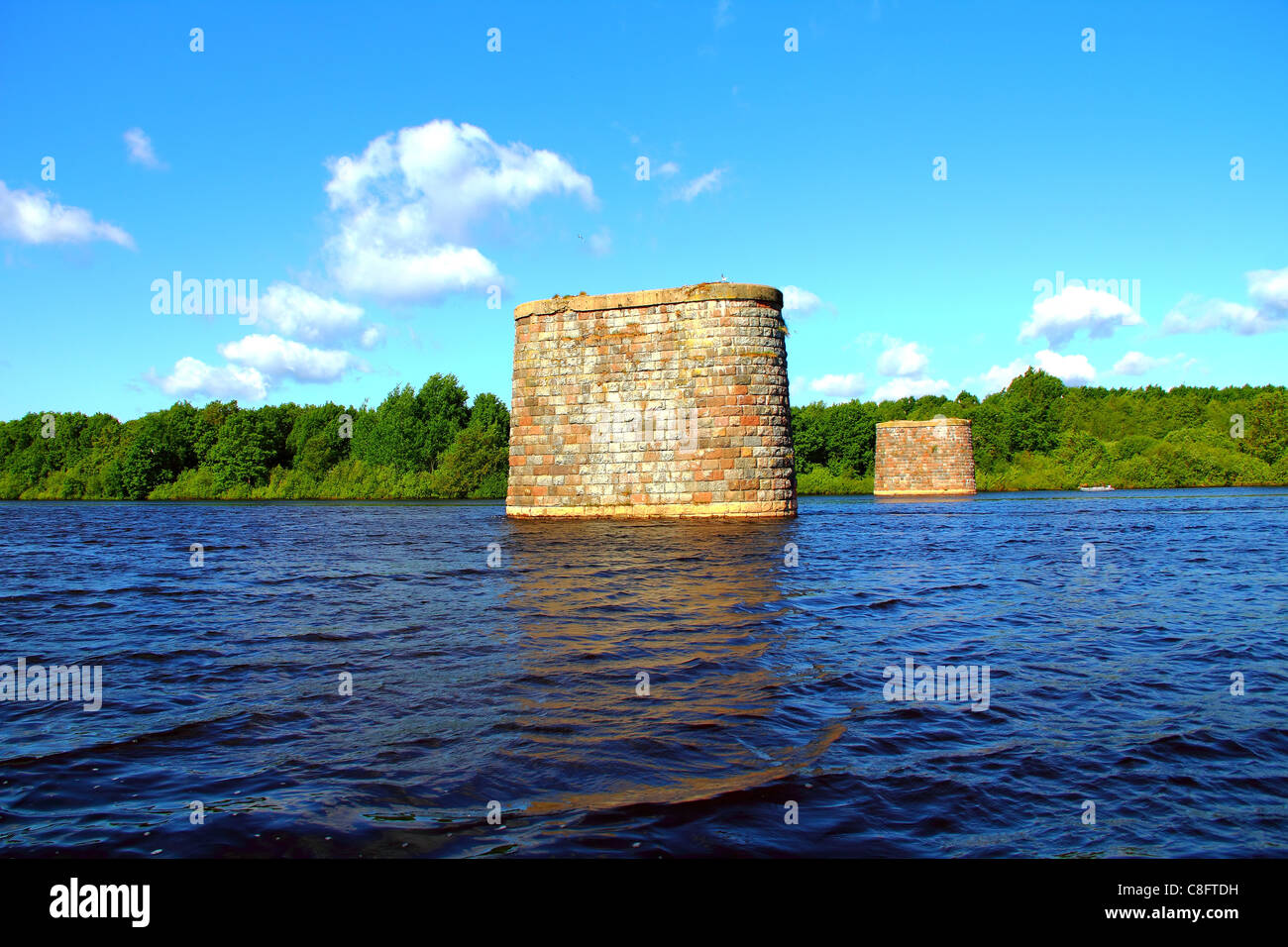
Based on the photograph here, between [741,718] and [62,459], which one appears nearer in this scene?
[741,718]

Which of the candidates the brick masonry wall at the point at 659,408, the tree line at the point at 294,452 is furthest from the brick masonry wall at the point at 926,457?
the brick masonry wall at the point at 659,408

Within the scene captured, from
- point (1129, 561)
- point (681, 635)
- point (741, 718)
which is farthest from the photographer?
point (1129, 561)

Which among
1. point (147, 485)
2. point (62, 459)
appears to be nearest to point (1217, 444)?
point (147, 485)

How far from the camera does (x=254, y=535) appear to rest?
24.4 meters

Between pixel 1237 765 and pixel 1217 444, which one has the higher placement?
pixel 1217 444

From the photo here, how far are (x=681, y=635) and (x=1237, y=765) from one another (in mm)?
4669

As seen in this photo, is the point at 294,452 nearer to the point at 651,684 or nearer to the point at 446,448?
the point at 446,448

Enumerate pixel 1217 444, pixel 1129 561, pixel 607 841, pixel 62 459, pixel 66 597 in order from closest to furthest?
pixel 607 841, pixel 66 597, pixel 1129 561, pixel 1217 444, pixel 62 459

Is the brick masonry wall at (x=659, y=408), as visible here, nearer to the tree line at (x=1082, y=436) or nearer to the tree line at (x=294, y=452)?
the tree line at (x=294, y=452)

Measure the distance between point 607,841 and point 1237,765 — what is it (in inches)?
148

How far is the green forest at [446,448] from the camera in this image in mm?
70812

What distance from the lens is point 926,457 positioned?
59156 millimetres

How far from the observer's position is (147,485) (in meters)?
75.9
